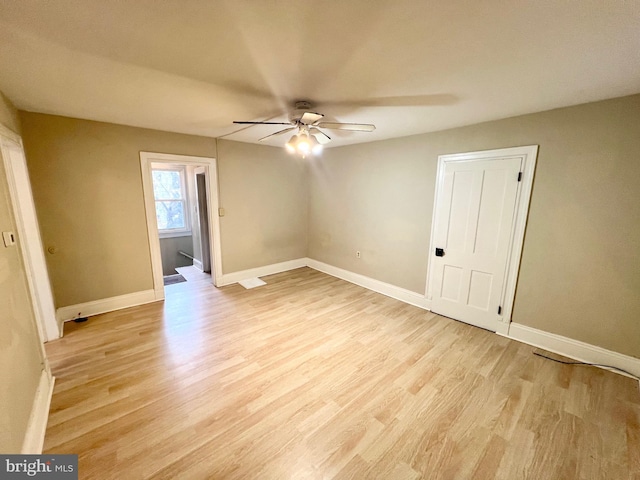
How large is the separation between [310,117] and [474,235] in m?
2.46

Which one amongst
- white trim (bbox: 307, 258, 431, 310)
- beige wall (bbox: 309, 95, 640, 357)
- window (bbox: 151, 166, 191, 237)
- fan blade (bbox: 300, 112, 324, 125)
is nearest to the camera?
fan blade (bbox: 300, 112, 324, 125)

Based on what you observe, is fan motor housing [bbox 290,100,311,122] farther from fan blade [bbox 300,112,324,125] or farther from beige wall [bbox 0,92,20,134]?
beige wall [bbox 0,92,20,134]

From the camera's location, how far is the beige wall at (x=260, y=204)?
4.26 metres

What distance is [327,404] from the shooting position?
1.98 meters

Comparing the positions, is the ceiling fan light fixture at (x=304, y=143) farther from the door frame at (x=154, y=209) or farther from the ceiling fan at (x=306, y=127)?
the door frame at (x=154, y=209)

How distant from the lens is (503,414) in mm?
1909

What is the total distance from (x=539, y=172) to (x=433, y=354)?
222 centimetres

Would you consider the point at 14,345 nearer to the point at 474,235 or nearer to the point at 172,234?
the point at 474,235

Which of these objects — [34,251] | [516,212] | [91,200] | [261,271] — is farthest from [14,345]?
[516,212]

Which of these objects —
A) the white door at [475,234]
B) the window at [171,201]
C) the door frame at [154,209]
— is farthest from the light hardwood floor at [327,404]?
the window at [171,201]

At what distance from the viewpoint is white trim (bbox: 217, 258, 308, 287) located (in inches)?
175

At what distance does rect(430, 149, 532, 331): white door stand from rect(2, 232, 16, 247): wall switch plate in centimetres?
410

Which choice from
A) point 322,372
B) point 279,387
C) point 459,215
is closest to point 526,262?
point 459,215

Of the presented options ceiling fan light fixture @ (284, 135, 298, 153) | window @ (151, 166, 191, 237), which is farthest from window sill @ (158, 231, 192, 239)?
ceiling fan light fixture @ (284, 135, 298, 153)
